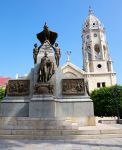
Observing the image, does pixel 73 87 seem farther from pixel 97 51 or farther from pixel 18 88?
pixel 97 51

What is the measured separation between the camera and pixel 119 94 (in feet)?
169

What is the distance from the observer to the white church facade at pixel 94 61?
7819cm

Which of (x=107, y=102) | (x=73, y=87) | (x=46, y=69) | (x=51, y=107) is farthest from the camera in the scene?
(x=107, y=102)

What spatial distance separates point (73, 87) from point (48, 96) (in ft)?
6.15

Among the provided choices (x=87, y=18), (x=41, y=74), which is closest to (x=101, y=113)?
(x=41, y=74)

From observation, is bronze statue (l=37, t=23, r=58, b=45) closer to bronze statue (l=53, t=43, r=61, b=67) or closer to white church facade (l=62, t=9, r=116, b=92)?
bronze statue (l=53, t=43, r=61, b=67)

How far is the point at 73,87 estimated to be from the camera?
13.5m

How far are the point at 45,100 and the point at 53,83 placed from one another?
1.49m

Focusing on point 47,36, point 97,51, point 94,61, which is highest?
point 97,51

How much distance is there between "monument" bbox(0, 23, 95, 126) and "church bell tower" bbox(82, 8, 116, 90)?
64409 millimetres

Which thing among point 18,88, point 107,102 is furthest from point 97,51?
point 18,88

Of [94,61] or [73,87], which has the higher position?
[94,61]

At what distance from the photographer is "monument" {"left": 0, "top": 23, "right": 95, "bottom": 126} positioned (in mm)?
12266

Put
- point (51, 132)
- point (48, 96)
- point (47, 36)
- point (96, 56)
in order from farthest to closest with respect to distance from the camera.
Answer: point (96, 56) → point (47, 36) → point (48, 96) → point (51, 132)
